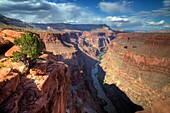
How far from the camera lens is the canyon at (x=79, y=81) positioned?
72.0 ft

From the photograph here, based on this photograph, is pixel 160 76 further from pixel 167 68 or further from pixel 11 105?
pixel 11 105

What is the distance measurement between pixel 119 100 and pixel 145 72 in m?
21.1

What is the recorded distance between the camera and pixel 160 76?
84.1 metres

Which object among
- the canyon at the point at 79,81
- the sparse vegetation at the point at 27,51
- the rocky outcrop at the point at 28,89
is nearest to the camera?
the rocky outcrop at the point at 28,89

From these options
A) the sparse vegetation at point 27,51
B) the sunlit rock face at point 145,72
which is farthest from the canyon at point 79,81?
the sparse vegetation at point 27,51

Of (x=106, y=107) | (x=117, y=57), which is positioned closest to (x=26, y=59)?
(x=106, y=107)

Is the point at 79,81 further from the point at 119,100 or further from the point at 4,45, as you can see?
the point at 4,45

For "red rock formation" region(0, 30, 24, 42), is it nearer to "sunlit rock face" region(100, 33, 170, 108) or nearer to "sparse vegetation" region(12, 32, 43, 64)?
"sparse vegetation" region(12, 32, 43, 64)

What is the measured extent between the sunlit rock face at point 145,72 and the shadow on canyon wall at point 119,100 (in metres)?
2.01

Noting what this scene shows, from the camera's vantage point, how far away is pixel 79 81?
76.4 m

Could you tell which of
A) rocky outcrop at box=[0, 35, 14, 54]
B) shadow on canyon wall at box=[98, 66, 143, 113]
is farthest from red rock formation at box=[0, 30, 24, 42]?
shadow on canyon wall at box=[98, 66, 143, 113]

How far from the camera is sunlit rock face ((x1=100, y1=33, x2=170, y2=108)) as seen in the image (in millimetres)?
76938

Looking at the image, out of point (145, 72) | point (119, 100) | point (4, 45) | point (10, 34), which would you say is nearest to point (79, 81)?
point (119, 100)

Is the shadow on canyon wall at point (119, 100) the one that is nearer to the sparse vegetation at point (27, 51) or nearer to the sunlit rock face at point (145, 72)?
the sunlit rock face at point (145, 72)
